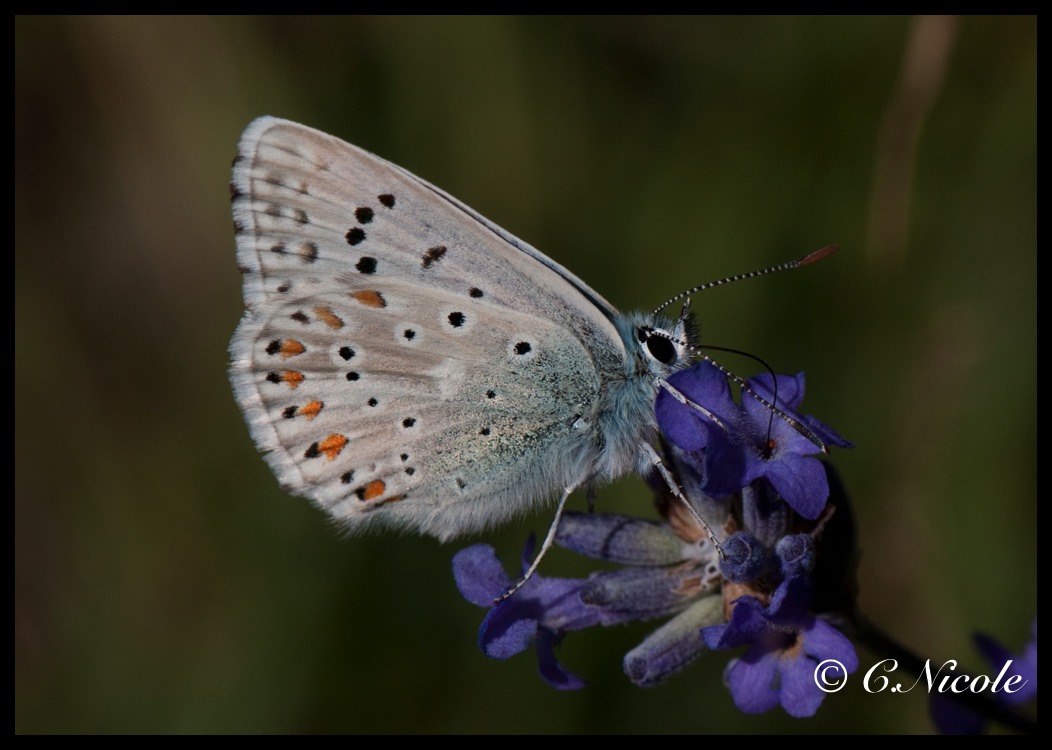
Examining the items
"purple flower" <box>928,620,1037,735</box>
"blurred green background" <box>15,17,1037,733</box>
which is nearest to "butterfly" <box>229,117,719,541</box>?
"blurred green background" <box>15,17,1037,733</box>

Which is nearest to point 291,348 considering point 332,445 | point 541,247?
point 332,445

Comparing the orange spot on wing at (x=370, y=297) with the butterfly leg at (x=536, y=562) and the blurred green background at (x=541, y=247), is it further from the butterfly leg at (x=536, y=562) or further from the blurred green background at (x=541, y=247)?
the blurred green background at (x=541, y=247)

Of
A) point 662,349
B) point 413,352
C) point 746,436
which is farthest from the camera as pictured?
point 413,352

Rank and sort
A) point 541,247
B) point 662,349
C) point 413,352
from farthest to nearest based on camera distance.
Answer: point 541,247 → point 413,352 → point 662,349

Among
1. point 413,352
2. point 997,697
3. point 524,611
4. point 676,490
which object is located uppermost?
point 413,352

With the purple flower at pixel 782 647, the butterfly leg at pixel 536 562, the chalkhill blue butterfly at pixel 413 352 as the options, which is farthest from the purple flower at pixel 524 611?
the purple flower at pixel 782 647

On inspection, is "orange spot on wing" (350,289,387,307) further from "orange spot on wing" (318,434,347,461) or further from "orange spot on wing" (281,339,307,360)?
"orange spot on wing" (318,434,347,461)

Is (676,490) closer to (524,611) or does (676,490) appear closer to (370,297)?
(524,611)

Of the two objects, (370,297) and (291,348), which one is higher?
(370,297)
